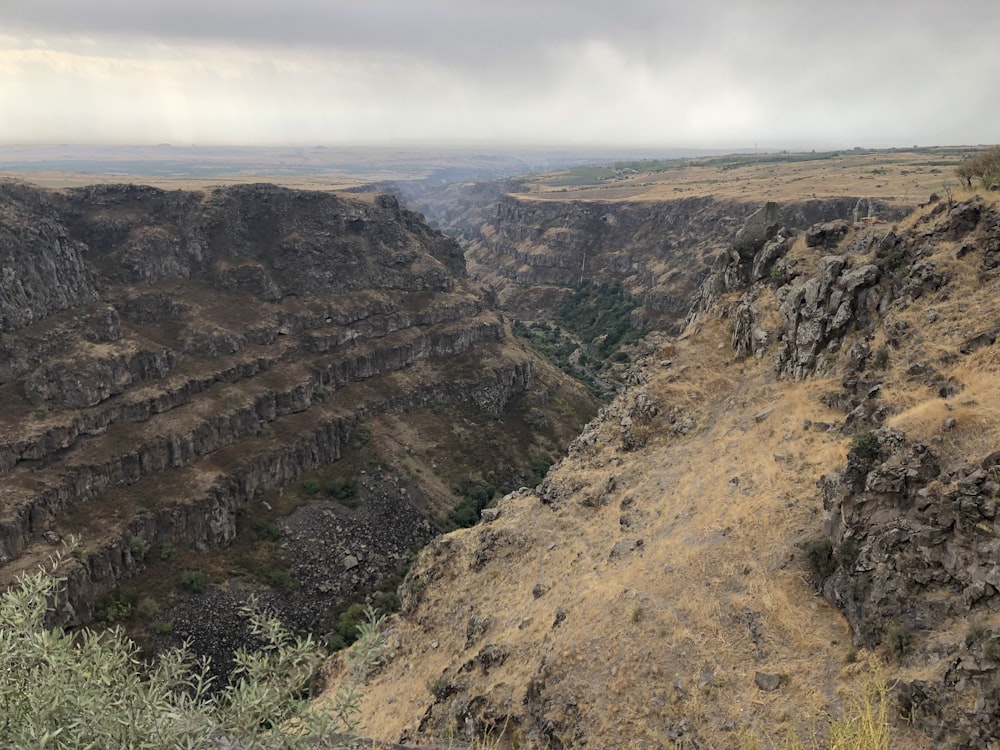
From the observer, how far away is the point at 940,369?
93.2 feet

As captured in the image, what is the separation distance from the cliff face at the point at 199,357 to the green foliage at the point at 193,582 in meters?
5.24

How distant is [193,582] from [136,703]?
5861 centimetres

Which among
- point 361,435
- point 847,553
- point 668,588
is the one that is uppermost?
point 847,553

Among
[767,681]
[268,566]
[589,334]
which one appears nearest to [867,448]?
[767,681]

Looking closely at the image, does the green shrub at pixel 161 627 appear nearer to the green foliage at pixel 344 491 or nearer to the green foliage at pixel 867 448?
the green foliage at pixel 344 491

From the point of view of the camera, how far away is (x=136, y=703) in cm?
1122

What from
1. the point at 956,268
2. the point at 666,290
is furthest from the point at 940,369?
the point at 666,290

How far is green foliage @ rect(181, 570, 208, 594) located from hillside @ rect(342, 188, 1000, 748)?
1134 inches

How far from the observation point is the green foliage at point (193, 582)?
202 feet

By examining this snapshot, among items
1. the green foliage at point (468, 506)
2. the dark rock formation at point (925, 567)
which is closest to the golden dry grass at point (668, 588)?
→ the dark rock formation at point (925, 567)

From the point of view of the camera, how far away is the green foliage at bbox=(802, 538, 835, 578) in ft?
78.3

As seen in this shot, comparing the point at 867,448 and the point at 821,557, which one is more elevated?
the point at 867,448

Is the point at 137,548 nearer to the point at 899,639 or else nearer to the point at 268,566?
the point at 268,566

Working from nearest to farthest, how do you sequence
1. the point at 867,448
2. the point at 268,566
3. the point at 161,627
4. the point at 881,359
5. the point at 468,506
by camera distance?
1. the point at 867,448
2. the point at 881,359
3. the point at 161,627
4. the point at 268,566
5. the point at 468,506
